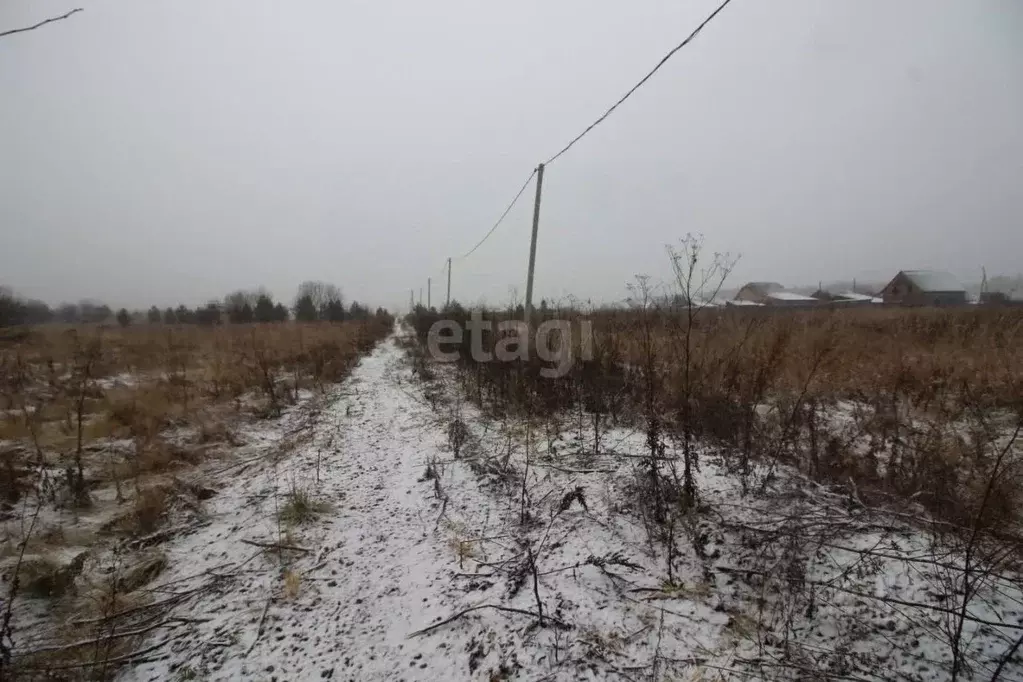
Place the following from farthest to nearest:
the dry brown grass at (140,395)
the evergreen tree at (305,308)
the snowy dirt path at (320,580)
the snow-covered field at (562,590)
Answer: the evergreen tree at (305,308), the dry brown grass at (140,395), the snowy dirt path at (320,580), the snow-covered field at (562,590)

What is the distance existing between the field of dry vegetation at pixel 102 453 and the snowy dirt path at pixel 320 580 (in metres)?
0.38

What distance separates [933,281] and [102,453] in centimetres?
5058

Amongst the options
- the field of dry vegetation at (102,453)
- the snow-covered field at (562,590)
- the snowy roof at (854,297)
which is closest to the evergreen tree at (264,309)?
the field of dry vegetation at (102,453)

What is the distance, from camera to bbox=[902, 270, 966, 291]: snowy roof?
1350 inches

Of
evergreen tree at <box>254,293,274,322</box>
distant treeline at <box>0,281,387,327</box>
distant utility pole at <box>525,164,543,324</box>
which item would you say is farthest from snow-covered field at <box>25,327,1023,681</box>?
evergreen tree at <box>254,293,274,322</box>

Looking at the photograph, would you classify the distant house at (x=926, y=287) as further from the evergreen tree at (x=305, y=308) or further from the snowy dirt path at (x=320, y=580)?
the evergreen tree at (x=305, y=308)

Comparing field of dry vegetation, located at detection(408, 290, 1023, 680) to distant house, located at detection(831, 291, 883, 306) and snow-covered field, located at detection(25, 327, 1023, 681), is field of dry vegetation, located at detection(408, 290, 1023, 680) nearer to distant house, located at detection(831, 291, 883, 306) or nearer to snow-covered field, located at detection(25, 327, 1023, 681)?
snow-covered field, located at detection(25, 327, 1023, 681)

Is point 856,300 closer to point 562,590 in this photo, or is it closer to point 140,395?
point 562,590

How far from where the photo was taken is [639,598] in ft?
7.39

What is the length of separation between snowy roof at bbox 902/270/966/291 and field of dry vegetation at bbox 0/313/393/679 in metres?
45.9

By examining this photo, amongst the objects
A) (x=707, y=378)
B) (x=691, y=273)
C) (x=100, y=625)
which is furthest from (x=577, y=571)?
(x=707, y=378)

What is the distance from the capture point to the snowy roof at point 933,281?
34281 mm

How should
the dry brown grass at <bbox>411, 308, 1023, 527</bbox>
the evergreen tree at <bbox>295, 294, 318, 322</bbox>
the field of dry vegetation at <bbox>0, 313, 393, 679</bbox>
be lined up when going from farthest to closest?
the evergreen tree at <bbox>295, 294, 318, 322</bbox> < the dry brown grass at <bbox>411, 308, 1023, 527</bbox> < the field of dry vegetation at <bbox>0, 313, 393, 679</bbox>

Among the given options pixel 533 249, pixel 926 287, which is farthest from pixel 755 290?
pixel 533 249
